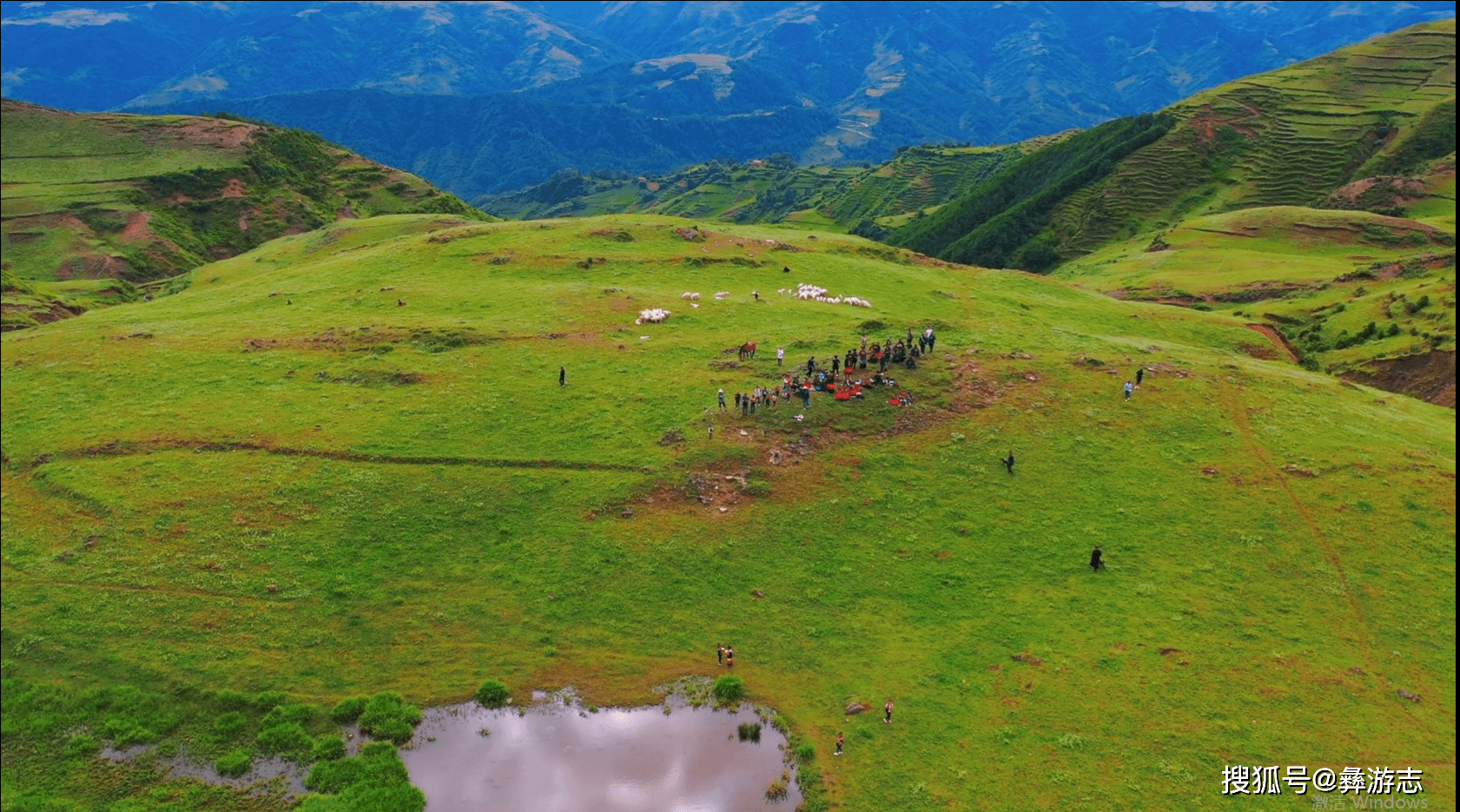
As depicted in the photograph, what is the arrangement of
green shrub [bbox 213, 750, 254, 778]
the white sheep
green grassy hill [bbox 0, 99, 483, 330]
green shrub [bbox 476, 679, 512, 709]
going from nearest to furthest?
green shrub [bbox 213, 750, 254, 778] → green shrub [bbox 476, 679, 512, 709] → the white sheep → green grassy hill [bbox 0, 99, 483, 330]

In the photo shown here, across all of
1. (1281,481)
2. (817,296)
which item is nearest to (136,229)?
(817,296)

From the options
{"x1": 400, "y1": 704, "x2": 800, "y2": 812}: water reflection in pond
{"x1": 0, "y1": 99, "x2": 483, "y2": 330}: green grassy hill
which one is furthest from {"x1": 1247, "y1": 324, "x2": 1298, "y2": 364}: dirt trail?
{"x1": 0, "y1": 99, "x2": 483, "y2": 330}: green grassy hill

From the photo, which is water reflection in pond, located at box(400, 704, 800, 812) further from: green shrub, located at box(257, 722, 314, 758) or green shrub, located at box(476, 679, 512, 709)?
green shrub, located at box(257, 722, 314, 758)

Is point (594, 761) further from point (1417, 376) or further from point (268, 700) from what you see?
point (1417, 376)

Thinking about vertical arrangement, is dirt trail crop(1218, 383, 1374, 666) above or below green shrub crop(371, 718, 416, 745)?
above

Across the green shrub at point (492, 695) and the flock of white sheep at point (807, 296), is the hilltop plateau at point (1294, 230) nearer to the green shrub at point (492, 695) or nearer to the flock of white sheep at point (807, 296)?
the flock of white sheep at point (807, 296)

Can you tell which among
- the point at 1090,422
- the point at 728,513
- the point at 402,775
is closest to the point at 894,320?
the point at 1090,422
